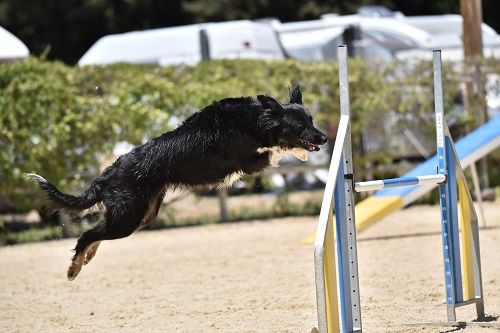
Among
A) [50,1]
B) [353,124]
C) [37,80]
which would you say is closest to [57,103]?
[37,80]

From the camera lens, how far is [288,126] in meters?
5.66

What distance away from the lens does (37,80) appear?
12.2 m

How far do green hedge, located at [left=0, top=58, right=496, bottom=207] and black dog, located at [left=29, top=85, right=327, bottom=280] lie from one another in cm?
606

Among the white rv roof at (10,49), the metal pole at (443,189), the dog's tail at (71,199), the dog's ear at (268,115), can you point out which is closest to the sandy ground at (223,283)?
the metal pole at (443,189)

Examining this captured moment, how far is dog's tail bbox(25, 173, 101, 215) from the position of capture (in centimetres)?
608

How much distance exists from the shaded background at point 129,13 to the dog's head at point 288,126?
2059 centimetres

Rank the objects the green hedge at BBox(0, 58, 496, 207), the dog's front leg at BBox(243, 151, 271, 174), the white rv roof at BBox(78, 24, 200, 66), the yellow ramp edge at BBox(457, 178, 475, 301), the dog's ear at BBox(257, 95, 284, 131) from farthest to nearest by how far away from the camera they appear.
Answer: the white rv roof at BBox(78, 24, 200, 66)
the green hedge at BBox(0, 58, 496, 207)
the yellow ramp edge at BBox(457, 178, 475, 301)
the dog's front leg at BBox(243, 151, 271, 174)
the dog's ear at BBox(257, 95, 284, 131)

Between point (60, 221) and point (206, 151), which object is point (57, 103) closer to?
point (60, 221)

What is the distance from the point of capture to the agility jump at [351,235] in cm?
482

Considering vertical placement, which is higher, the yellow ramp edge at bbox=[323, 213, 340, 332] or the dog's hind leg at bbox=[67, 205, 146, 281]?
the dog's hind leg at bbox=[67, 205, 146, 281]

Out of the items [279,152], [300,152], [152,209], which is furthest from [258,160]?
[152,209]

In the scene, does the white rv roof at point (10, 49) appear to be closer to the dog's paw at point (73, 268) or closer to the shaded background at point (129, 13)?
the dog's paw at point (73, 268)

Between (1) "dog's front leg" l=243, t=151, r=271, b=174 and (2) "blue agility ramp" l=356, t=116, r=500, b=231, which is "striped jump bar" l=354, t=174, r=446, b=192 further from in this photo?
(2) "blue agility ramp" l=356, t=116, r=500, b=231

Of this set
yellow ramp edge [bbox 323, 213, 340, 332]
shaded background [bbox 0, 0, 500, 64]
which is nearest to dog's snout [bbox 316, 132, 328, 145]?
yellow ramp edge [bbox 323, 213, 340, 332]
